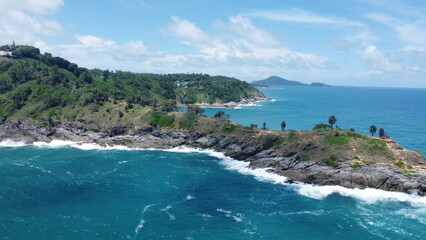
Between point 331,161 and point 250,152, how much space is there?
34826mm

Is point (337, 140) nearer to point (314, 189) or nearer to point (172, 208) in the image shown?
point (314, 189)

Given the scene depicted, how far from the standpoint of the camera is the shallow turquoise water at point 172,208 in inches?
2840

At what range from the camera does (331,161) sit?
111438 millimetres

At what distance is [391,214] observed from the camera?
83.2 m

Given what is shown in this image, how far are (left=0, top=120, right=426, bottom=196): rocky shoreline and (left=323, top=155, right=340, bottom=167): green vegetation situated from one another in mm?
1322

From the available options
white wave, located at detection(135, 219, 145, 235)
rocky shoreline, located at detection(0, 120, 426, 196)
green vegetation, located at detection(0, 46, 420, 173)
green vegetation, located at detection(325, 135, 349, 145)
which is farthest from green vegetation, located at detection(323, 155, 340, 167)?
white wave, located at detection(135, 219, 145, 235)

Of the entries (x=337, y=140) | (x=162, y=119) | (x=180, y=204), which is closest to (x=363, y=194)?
(x=337, y=140)

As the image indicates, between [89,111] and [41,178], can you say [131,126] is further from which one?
[41,178]

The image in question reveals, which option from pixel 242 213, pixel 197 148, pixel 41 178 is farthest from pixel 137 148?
pixel 242 213

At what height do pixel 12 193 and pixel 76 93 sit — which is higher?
pixel 76 93

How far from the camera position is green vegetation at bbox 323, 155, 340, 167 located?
361 ft

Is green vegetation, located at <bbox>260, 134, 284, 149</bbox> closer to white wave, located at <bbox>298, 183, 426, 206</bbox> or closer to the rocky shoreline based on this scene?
the rocky shoreline

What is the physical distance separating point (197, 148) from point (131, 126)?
38.5 metres

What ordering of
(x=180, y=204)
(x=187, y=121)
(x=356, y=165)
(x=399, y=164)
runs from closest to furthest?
1. (x=180, y=204)
2. (x=399, y=164)
3. (x=356, y=165)
4. (x=187, y=121)
